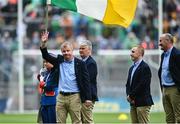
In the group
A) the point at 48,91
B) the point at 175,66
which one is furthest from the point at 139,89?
the point at 48,91

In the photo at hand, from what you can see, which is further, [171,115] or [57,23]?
[57,23]

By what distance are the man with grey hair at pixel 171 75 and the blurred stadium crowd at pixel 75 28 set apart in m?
13.3

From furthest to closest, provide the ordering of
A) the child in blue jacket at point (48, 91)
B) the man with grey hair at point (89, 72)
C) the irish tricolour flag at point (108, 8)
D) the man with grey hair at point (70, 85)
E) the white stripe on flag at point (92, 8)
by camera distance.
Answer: the man with grey hair at point (89, 72) < the white stripe on flag at point (92, 8) < the irish tricolour flag at point (108, 8) < the child in blue jacket at point (48, 91) < the man with grey hair at point (70, 85)

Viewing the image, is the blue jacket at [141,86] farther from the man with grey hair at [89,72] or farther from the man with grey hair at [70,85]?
the man with grey hair at [89,72]

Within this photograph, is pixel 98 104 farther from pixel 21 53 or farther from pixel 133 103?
pixel 133 103

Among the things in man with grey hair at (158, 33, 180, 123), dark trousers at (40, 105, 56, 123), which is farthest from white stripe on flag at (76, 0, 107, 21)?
dark trousers at (40, 105, 56, 123)

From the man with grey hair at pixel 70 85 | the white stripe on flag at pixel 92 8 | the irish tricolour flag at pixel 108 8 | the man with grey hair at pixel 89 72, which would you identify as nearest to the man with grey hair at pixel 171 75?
the irish tricolour flag at pixel 108 8

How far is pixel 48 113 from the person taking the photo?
1808cm

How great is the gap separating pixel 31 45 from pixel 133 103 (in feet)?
46.3

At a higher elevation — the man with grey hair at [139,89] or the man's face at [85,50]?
the man's face at [85,50]

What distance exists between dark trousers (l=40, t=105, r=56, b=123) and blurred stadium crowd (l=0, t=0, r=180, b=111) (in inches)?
520

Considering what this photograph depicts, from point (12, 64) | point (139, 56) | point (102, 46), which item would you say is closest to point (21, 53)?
point (12, 64)

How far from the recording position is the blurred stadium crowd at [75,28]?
103 feet

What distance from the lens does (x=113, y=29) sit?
32.4 metres
